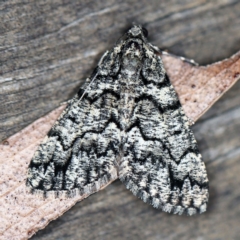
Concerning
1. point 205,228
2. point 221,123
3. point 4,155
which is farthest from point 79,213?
point 221,123

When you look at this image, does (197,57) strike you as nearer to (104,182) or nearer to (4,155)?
(104,182)

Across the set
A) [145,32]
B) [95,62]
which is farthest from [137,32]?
[95,62]

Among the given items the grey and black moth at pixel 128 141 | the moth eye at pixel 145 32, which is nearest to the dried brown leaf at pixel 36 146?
the grey and black moth at pixel 128 141

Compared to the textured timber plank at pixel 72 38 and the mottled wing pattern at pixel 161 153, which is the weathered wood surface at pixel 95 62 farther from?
the mottled wing pattern at pixel 161 153

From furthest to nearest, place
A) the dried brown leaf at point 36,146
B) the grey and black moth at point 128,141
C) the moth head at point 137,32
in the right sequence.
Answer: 1. the moth head at point 137,32
2. the grey and black moth at point 128,141
3. the dried brown leaf at point 36,146

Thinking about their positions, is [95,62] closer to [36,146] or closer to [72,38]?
[72,38]

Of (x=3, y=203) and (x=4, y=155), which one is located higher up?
(x=4, y=155)
